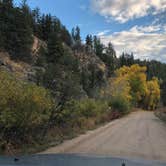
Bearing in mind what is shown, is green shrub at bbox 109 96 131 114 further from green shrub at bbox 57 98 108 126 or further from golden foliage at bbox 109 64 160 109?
green shrub at bbox 57 98 108 126

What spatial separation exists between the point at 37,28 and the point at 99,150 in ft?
301

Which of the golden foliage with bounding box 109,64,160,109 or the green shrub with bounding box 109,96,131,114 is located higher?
the golden foliage with bounding box 109,64,160,109

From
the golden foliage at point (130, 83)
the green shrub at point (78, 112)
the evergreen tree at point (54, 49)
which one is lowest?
the green shrub at point (78, 112)

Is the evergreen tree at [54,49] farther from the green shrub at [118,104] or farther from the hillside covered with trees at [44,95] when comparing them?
the green shrub at [118,104]

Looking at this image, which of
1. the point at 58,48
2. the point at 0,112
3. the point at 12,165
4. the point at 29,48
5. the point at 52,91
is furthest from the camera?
the point at 58,48

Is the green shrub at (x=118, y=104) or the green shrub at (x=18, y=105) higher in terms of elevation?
the green shrub at (x=118, y=104)

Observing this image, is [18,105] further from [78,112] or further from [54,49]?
[54,49]

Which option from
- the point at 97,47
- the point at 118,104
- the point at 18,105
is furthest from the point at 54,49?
the point at 97,47

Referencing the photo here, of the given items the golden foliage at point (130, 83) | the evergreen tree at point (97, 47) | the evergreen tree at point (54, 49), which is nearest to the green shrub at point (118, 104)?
the golden foliage at point (130, 83)

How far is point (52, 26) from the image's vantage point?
10862 centimetres

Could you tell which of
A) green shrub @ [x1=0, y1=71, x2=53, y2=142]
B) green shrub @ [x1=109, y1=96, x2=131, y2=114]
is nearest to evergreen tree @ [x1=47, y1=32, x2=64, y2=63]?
green shrub @ [x1=109, y1=96, x2=131, y2=114]

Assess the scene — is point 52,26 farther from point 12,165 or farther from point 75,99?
point 12,165

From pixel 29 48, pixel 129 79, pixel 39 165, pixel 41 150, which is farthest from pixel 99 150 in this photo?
pixel 129 79

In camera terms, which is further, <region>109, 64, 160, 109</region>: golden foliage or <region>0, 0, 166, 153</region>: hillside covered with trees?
<region>109, 64, 160, 109</region>: golden foliage
